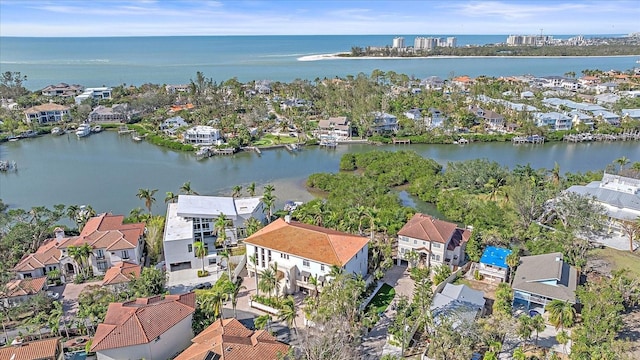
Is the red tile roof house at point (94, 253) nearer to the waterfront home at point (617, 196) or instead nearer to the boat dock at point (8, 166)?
the boat dock at point (8, 166)

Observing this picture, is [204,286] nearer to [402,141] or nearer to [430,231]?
[430,231]

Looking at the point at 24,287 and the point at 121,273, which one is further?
the point at 121,273

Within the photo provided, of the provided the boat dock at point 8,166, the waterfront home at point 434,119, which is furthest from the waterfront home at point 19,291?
the waterfront home at point 434,119

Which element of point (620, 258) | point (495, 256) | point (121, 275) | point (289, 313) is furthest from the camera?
point (620, 258)

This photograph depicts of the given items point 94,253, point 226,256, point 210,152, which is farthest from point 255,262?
point 210,152

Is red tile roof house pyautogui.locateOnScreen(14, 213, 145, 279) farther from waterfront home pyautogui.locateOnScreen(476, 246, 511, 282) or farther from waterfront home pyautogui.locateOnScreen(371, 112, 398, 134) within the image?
waterfront home pyautogui.locateOnScreen(371, 112, 398, 134)

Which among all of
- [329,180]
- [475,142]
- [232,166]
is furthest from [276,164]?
[475,142]

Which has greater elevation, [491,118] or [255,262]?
[491,118]
